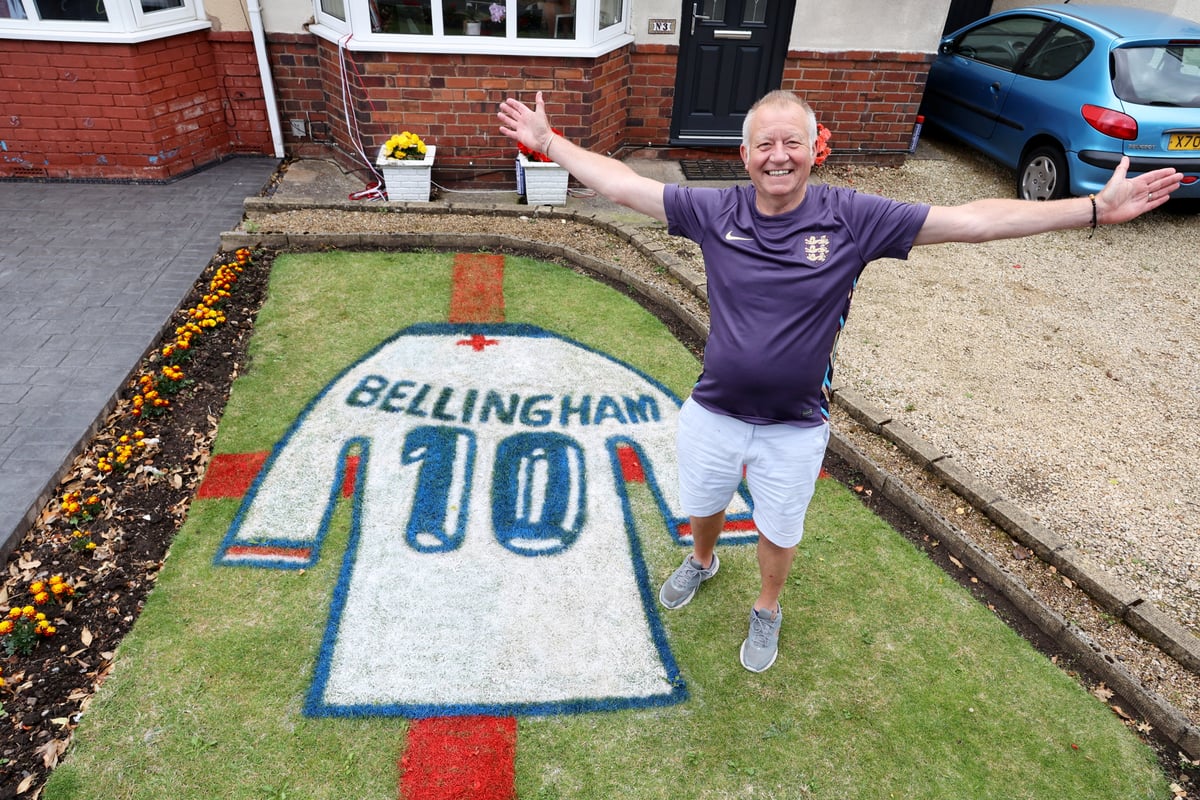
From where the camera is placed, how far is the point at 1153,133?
21.8 ft

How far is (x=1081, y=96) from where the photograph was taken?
7.02 m

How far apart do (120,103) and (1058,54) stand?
9.30m

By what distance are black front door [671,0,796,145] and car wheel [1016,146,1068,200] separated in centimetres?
283

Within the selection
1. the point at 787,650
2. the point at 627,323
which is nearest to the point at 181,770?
the point at 787,650

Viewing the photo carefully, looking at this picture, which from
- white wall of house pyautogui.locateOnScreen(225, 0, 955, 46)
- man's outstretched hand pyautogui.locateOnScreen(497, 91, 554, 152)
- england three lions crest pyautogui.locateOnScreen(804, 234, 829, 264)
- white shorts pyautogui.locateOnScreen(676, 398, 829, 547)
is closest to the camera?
england three lions crest pyautogui.locateOnScreen(804, 234, 829, 264)

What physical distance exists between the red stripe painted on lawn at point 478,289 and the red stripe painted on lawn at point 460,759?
125 inches

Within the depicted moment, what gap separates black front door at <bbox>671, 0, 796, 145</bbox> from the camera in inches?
313

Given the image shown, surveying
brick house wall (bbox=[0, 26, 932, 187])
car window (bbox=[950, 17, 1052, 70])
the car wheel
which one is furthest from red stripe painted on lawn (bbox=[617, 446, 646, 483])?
car window (bbox=[950, 17, 1052, 70])

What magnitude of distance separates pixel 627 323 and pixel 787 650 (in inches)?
115

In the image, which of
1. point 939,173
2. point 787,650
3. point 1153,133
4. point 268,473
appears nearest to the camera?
point 787,650

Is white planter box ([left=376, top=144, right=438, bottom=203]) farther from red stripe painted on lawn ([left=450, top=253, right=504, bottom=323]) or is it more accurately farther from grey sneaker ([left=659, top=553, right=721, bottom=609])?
grey sneaker ([left=659, top=553, right=721, bottom=609])

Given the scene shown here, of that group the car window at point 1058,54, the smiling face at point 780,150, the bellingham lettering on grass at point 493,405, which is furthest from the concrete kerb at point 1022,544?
the car window at point 1058,54

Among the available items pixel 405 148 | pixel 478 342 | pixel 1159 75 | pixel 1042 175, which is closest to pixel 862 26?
pixel 1042 175

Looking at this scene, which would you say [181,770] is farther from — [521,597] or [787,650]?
[787,650]
